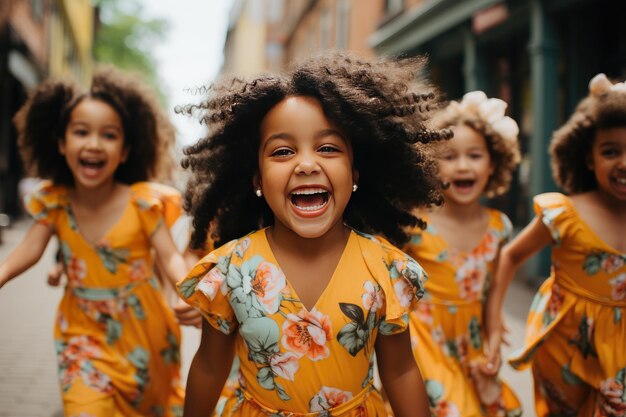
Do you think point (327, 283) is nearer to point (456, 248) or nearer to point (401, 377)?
point (401, 377)

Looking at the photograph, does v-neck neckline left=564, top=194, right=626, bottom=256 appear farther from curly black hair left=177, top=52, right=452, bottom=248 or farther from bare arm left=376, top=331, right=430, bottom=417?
bare arm left=376, top=331, right=430, bottom=417

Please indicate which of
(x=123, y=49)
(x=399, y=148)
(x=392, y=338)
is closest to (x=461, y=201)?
(x=399, y=148)

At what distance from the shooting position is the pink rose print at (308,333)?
2.16m

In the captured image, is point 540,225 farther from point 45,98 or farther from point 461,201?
point 45,98

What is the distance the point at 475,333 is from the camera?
349 centimetres

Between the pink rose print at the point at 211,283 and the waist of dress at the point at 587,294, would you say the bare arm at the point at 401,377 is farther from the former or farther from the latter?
the waist of dress at the point at 587,294

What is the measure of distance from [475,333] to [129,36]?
44694 mm

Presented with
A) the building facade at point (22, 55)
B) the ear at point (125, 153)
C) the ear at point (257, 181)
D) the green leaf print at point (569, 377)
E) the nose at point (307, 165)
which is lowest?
the green leaf print at point (569, 377)

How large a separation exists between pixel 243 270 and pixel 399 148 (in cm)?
75

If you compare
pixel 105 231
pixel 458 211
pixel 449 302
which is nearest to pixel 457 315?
pixel 449 302

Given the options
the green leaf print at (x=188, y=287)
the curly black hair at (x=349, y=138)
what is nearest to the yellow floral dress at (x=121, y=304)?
the curly black hair at (x=349, y=138)

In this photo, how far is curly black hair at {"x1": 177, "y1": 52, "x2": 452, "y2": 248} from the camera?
7.59ft

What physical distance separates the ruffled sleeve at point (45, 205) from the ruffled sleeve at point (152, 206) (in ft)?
1.27

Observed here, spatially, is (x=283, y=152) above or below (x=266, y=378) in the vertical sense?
above
